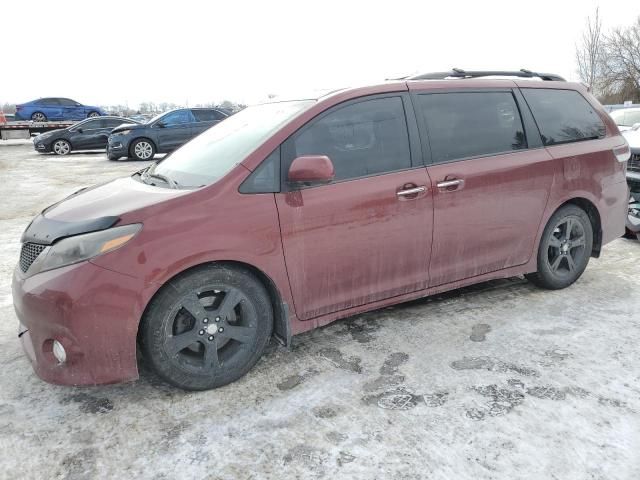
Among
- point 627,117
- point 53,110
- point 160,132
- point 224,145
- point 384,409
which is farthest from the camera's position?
point 53,110

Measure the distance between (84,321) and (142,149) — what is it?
13.8 metres

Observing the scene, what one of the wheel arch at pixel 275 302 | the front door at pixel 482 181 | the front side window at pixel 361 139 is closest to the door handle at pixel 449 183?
the front door at pixel 482 181

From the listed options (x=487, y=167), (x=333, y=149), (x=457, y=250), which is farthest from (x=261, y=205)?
(x=487, y=167)

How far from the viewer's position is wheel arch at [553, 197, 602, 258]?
4.12 metres

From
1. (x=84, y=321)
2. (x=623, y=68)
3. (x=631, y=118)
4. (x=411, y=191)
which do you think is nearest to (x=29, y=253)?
(x=84, y=321)

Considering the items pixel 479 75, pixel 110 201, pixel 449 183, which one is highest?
pixel 479 75

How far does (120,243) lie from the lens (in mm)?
2537

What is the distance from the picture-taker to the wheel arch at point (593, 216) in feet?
13.5

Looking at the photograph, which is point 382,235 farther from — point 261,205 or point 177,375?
point 177,375

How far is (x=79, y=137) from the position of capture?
60.8 feet

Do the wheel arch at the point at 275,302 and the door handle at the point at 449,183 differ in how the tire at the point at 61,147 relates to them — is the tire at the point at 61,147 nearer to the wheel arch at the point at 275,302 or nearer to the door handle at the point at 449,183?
the wheel arch at the point at 275,302

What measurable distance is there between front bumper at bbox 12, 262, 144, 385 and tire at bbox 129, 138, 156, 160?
13.4 meters

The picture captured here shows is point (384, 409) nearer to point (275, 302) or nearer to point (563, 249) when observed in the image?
point (275, 302)

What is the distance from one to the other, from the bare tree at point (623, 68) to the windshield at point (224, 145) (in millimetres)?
44992
